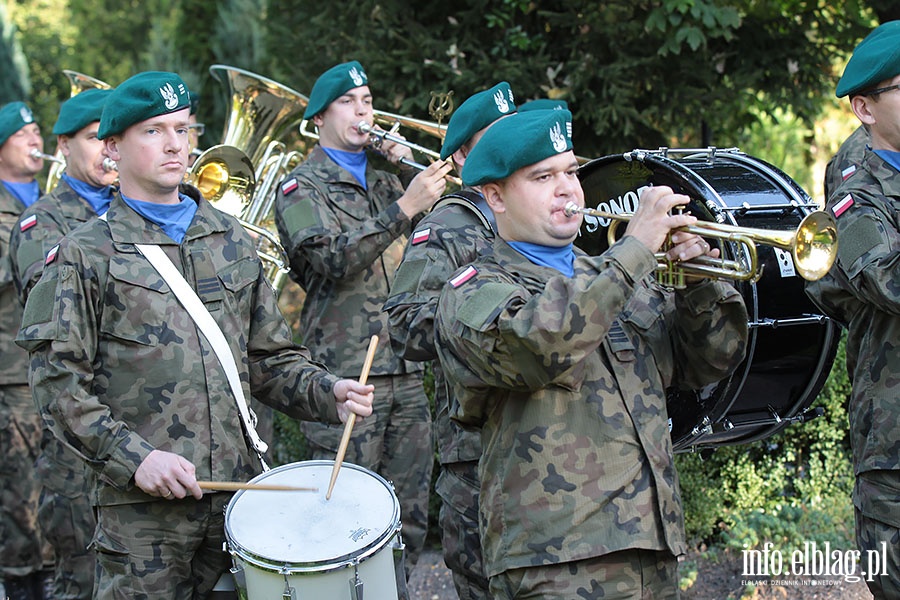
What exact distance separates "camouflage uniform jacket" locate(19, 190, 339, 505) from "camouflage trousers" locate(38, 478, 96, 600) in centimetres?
164

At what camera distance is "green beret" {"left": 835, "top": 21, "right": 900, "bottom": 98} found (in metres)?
3.61

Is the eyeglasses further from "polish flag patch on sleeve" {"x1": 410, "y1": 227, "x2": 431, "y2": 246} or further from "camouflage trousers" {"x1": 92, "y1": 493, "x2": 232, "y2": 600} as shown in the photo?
"camouflage trousers" {"x1": 92, "y1": 493, "x2": 232, "y2": 600}

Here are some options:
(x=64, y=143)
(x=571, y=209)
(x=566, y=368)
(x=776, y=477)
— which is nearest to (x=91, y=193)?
(x=64, y=143)

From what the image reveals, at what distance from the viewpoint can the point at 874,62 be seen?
3643 mm

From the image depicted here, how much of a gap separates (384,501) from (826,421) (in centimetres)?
319

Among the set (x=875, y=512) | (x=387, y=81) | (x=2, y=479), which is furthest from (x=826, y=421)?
(x=2, y=479)

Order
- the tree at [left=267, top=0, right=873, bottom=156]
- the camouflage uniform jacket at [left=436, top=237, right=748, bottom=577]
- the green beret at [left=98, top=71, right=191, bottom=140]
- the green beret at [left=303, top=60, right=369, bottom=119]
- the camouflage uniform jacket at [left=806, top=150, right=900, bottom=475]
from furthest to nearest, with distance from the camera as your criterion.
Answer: the tree at [left=267, top=0, right=873, bottom=156] → the green beret at [left=303, top=60, right=369, bottom=119] → the green beret at [left=98, top=71, right=191, bottom=140] → the camouflage uniform jacket at [left=806, top=150, right=900, bottom=475] → the camouflage uniform jacket at [left=436, top=237, right=748, bottom=577]

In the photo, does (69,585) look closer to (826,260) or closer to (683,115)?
(826,260)

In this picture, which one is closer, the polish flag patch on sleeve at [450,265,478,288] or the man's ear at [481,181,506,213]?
the polish flag patch on sleeve at [450,265,478,288]

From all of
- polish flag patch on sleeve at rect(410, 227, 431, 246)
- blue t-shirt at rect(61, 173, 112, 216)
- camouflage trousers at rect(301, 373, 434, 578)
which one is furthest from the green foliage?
blue t-shirt at rect(61, 173, 112, 216)

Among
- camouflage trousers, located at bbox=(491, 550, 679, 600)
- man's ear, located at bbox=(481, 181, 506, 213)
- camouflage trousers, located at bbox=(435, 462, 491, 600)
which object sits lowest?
camouflage trousers, located at bbox=(435, 462, 491, 600)

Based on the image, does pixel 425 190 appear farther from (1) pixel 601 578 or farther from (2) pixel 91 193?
(1) pixel 601 578

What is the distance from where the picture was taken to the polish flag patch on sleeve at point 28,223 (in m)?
5.32

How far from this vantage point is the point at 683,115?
7379mm
